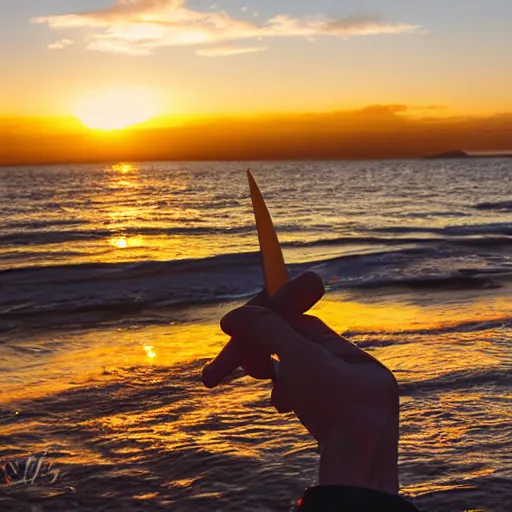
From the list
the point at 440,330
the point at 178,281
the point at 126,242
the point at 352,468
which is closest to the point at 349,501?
the point at 352,468

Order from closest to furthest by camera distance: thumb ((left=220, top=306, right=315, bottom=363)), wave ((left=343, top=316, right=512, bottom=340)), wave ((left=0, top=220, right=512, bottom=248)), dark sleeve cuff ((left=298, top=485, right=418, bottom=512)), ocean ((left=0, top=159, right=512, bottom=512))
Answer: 1. dark sleeve cuff ((left=298, top=485, right=418, bottom=512))
2. thumb ((left=220, top=306, right=315, bottom=363))
3. ocean ((left=0, top=159, right=512, bottom=512))
4. wave ((left=343, top=316, right=512, bottom=340))
5. wave ((left=0, top=220, right=512, bottom=248))

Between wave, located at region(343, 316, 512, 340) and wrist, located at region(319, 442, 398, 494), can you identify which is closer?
wrist, located at region(319, 442, 398, 494)

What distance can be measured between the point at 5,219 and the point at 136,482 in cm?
3408

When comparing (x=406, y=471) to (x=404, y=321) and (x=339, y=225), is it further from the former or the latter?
(x=339, y=225)

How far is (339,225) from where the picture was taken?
31.4 metres

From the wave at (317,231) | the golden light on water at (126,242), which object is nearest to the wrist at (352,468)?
the wave at (317,231)

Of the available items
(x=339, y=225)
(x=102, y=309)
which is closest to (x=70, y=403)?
(x=102, y=309)

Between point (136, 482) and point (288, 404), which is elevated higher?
point (288, 404)

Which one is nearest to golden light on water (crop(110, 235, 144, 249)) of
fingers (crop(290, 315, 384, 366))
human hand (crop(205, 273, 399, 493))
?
fingers (crop(290, 315, 384, 366))

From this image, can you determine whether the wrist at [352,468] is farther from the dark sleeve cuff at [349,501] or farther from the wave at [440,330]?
the wave at [440,330]

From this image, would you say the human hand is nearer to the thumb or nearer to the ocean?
the thumb

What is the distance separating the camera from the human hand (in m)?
1.86

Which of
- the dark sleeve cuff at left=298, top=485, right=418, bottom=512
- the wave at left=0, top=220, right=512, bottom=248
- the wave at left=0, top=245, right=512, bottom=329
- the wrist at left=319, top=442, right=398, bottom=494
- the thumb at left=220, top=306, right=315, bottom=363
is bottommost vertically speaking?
the wave at left=0, top=245, right=512, bottom=329

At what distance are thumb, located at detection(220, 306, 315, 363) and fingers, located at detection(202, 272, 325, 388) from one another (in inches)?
1.5
